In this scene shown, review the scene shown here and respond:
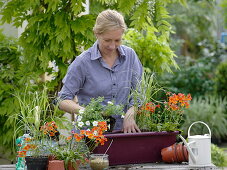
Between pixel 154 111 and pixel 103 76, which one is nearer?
pixel 154 111

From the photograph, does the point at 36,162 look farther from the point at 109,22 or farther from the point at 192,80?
the point at 192,80

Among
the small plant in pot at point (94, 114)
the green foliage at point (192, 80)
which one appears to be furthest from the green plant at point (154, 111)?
the green foliage at point (192, 80)

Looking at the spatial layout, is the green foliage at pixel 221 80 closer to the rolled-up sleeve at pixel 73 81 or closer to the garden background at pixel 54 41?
the garden background at pixel 54 41

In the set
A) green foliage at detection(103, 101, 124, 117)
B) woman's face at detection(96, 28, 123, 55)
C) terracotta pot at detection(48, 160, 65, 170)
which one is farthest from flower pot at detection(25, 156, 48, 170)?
woman's face at detection(96, 28, 123, 55)

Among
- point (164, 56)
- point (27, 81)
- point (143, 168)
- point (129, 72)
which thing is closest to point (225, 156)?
point (164, 56)

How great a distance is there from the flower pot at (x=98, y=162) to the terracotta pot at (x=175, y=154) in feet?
1.38

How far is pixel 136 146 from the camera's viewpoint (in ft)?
9.59

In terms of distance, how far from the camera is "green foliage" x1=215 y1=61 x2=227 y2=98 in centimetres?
1027

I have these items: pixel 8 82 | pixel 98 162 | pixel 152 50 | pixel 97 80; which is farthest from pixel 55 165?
pixel 152 50

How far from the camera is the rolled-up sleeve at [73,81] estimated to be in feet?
10.9

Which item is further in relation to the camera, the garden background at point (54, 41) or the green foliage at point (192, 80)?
the green foliage at point (192, 80)

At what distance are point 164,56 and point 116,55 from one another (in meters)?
1.91

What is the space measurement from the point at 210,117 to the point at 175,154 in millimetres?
6869

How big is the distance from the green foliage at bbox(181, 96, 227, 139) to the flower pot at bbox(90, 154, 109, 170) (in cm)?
668
